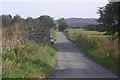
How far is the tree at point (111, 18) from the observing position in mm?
24014

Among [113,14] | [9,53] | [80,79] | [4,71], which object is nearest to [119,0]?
[113,14]

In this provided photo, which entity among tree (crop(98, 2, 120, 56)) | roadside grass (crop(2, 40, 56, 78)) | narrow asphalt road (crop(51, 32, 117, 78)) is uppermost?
tree (crop(98, 2, 120, 56))

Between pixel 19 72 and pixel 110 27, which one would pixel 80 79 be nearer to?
pixel 19 72

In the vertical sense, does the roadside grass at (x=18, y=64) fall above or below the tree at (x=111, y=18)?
below

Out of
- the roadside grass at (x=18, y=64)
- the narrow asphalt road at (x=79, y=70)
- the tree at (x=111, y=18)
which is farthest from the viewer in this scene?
the tree at (x=111, y=18)

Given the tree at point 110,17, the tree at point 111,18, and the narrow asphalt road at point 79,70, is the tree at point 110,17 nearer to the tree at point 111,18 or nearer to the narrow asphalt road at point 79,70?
the tree at point 111,18

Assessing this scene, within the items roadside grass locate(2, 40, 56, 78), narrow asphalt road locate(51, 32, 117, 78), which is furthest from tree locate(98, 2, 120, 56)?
roadside grass locate(2, 40, 56, 78)

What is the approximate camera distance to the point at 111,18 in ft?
79.0

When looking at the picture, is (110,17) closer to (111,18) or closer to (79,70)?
(111,18)

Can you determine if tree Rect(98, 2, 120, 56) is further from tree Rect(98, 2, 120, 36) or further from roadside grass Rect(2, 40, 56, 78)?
roadside grass Rect(2, 40, 56, 78)

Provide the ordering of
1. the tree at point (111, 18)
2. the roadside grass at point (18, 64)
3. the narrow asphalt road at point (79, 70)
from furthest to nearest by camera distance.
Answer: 1. the tree at point (111, 18)
2. the narrow asphalt road at point (79, 70)
3. the roadside grass at point (18, 64)

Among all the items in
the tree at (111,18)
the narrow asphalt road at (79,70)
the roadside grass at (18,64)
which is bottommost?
the narrow asphalt road at (79,70)

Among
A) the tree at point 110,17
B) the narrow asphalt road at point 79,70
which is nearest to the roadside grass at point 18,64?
the narrow asphalt road at point 79,70

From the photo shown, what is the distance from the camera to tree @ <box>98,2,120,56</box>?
24.0 meters
